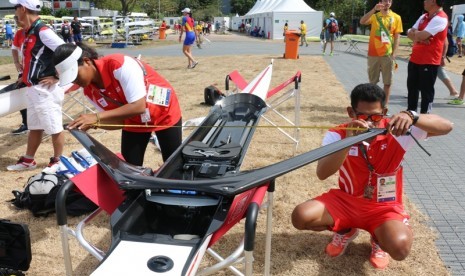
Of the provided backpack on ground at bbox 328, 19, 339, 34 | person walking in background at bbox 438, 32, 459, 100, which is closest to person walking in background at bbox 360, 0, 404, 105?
person walking in background at bbox 438, 32, 459, 100

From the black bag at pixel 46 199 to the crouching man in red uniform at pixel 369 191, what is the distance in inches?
75.0

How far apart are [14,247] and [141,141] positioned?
46.7 inches

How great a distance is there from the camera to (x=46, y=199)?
11.4ft

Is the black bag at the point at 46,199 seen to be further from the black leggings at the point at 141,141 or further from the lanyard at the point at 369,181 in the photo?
the lanyard at the point at 369,181

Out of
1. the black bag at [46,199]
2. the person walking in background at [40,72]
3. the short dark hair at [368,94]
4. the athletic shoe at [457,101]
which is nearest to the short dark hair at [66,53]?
the black bag at [46,199]

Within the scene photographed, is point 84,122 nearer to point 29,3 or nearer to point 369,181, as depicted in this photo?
point 369,181

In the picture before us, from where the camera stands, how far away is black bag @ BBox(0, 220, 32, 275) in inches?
91.4

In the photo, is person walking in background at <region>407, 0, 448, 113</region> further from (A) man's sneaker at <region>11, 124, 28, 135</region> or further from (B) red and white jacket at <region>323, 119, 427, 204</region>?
(A) man's sneaker at <region>11, 124, 28, 135</region>

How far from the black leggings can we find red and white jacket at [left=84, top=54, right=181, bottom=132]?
81 millimetres

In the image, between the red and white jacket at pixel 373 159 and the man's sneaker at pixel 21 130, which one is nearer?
the red and white jacket at pixel 373 159

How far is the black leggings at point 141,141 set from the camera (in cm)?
320

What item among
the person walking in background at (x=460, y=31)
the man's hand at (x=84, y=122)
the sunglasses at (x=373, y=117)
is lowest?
the man's hand at (x=84, y=122)

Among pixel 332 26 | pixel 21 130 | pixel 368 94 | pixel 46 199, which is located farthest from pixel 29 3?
pixel 332 26

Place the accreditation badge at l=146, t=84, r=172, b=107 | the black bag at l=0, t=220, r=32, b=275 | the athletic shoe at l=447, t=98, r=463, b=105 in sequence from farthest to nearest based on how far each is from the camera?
the athletic shoe at l=447, t=98, r=463, b=105, the accreditation badge at l=146, t=84, r=172, b=107, the black bag at l=0, t=220, r=32, b=275
